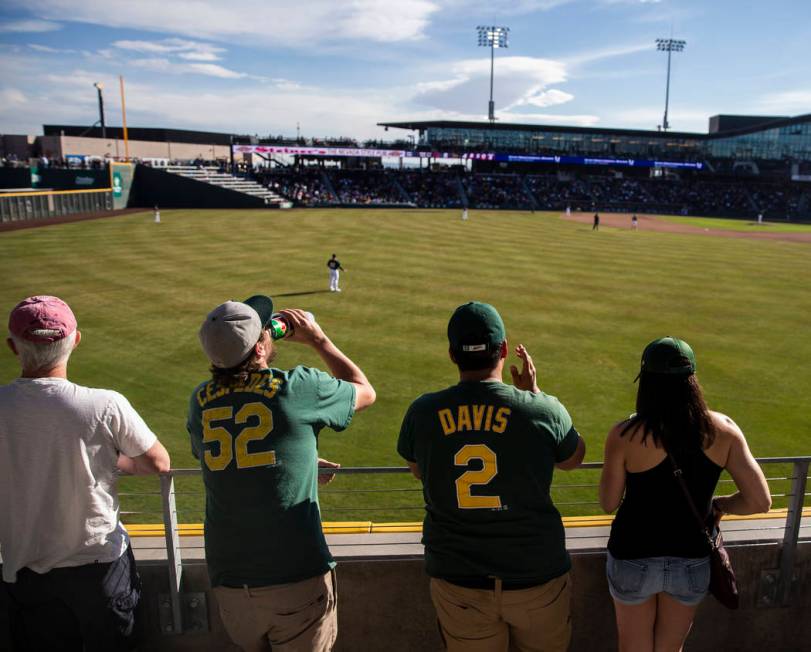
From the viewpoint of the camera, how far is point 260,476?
2852mm

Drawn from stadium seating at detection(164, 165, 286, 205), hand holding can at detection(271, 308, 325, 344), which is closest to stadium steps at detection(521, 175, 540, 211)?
stadium seating at detection(164, 165, 286, 205)

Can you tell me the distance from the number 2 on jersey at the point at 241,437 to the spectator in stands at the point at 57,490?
1.27 ft

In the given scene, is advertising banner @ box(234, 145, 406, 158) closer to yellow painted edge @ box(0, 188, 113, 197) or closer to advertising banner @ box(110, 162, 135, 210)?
advertising banner @ box(110, 162, 135, 210)

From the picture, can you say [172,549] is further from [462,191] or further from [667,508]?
[462,191]

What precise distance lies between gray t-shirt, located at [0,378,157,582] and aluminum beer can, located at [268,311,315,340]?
A: 2.55 ft

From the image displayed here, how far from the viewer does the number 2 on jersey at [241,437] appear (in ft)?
9.33

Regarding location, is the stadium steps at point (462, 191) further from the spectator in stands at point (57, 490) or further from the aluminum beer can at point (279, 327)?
the spectator in stands at point (57, 490)

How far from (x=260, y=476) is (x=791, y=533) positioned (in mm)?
3363

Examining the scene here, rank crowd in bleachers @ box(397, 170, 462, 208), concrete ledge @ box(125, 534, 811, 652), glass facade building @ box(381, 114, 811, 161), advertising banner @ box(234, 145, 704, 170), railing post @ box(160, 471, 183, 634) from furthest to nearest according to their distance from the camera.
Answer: glass facade building @ box(381, 114, 811, 161) < crowd in bleachers @ box(397, 170, 462, 208) < advertising banner @ box(234, 145, 704, 170) < concrete ledge @ box(125, 534, 811, 652) < railing post @ box(160, 471, 183, 634)

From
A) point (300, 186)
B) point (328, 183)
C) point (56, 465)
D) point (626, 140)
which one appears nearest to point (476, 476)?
point (56, 465)

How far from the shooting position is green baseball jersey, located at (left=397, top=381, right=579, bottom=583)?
9.33 ft

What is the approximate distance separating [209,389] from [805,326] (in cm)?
1921

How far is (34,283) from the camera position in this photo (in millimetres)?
22188

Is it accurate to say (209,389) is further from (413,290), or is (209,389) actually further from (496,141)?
(496,141)
